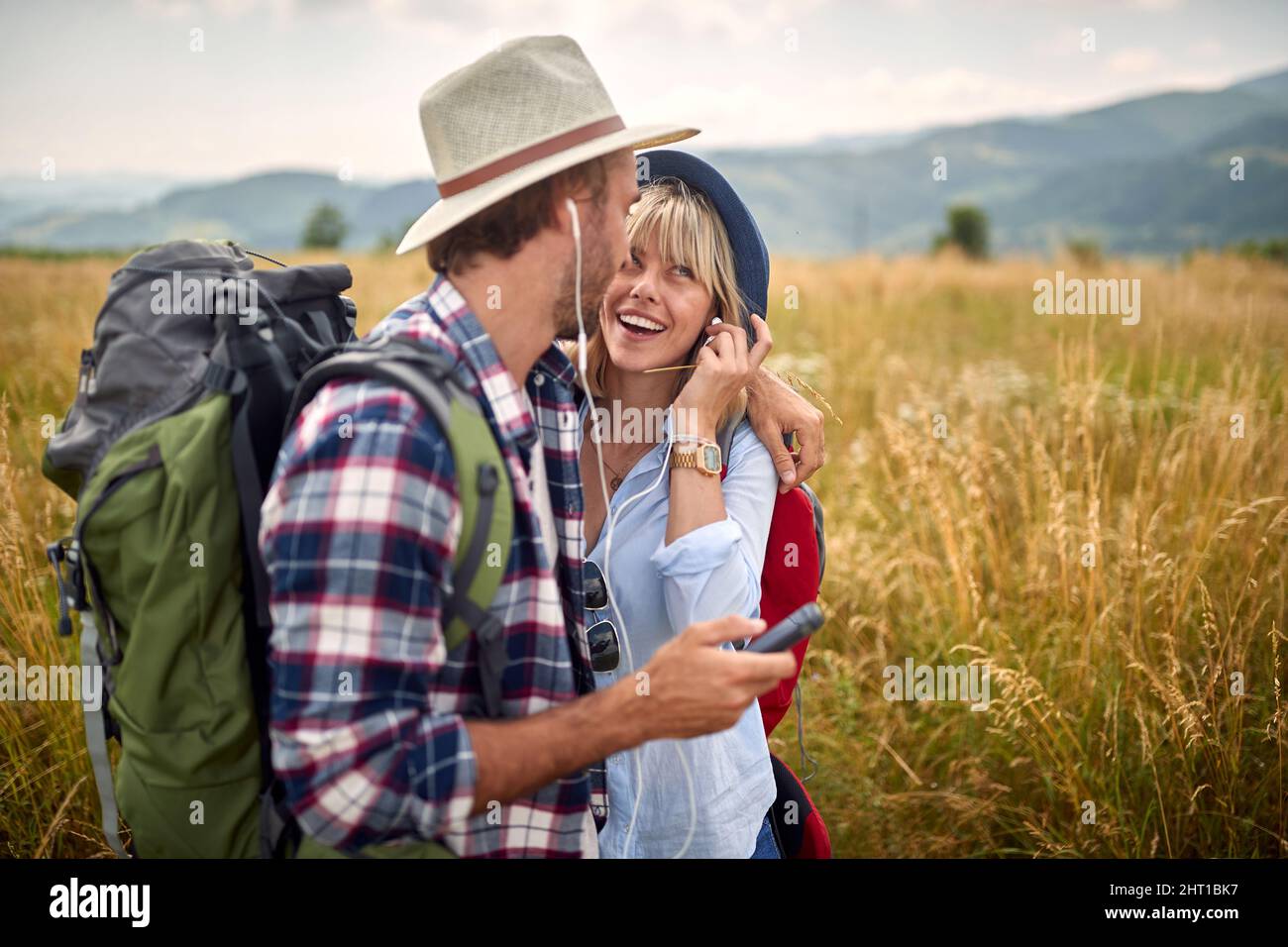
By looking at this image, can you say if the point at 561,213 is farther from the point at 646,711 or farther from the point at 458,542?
the point at 646,711

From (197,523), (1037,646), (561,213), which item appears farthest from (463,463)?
(1037,646)

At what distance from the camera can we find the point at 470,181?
1599 millimetres

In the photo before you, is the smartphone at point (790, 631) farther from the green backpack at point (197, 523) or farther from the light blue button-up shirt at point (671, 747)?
the green backpack at point (197, 523)

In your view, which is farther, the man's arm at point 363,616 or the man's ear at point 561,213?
the man's ear at point 561,213

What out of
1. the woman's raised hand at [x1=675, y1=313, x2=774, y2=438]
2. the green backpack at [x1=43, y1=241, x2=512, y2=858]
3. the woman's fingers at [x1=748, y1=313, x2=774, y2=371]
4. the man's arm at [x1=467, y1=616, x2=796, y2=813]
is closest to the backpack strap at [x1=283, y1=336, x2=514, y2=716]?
the green backpack at [x1=43, y1=241, x2=512, y2=858]

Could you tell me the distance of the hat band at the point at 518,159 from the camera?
5.18 feet

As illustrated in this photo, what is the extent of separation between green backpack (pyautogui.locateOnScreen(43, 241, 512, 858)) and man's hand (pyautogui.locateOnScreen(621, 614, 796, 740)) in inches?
10.5

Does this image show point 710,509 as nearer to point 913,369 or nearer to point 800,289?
point 913,369

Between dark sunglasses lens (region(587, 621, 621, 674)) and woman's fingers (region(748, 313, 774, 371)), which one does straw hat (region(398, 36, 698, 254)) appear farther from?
dark sunglasses lens (region(587, 621, 621, 674))

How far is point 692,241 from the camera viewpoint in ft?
7.54

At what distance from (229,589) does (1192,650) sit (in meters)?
3.23

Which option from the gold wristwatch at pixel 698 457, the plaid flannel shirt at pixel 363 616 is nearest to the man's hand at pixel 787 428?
the gold wristwatch at pixel 698 457

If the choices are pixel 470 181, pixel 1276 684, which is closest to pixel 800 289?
pixel 1276 684

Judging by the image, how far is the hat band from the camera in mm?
1580
